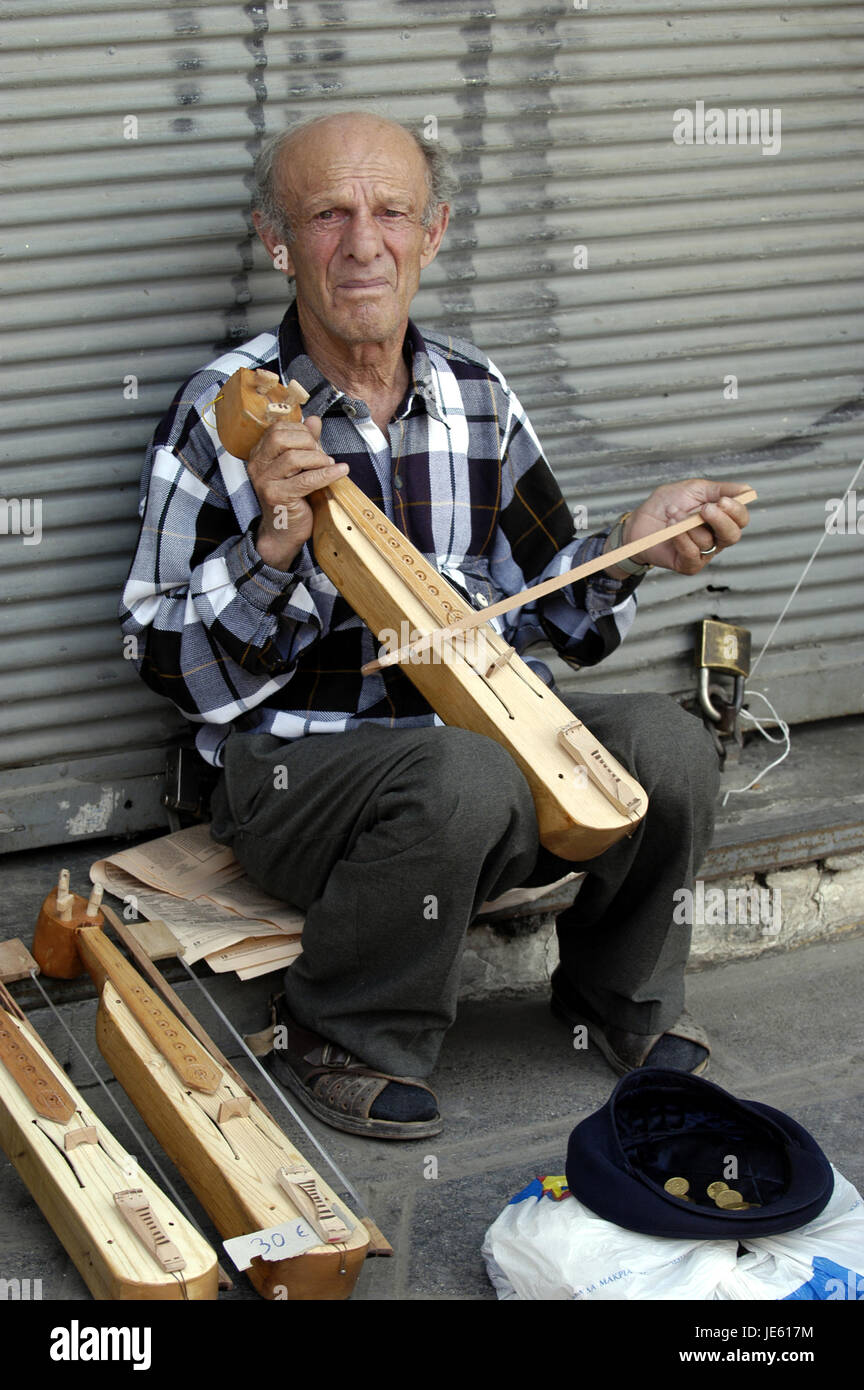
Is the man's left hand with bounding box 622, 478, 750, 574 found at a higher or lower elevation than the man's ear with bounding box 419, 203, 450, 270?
lower

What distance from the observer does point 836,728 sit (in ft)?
12.9

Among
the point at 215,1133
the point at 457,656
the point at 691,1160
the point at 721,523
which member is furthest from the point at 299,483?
the point at 691,1160

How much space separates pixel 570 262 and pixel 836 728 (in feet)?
4.83

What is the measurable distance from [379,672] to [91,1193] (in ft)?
3.68

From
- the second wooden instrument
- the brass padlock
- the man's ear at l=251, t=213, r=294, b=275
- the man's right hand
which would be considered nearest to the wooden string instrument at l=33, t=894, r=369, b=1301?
→ the second wooden instrument

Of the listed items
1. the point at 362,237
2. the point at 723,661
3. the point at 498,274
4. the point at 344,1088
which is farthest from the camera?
the point at 723,661

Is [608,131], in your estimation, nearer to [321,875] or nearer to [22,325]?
[22,325]

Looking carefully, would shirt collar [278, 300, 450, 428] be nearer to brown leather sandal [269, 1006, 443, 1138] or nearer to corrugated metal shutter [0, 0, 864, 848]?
corrugated metal shutter [0, 0, 864, 848]

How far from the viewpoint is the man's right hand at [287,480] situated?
237 centimetres

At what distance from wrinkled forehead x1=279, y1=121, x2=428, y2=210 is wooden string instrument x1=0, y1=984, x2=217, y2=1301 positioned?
1601 millimetres

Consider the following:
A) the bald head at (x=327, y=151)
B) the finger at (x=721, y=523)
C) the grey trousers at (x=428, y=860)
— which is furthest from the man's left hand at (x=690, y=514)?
the bald head at (x=327, y=151)

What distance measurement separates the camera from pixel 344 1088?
2.52 meters

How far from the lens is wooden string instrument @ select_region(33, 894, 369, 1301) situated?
1993 millimetres

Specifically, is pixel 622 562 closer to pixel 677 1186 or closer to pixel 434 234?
pixel 434 234
